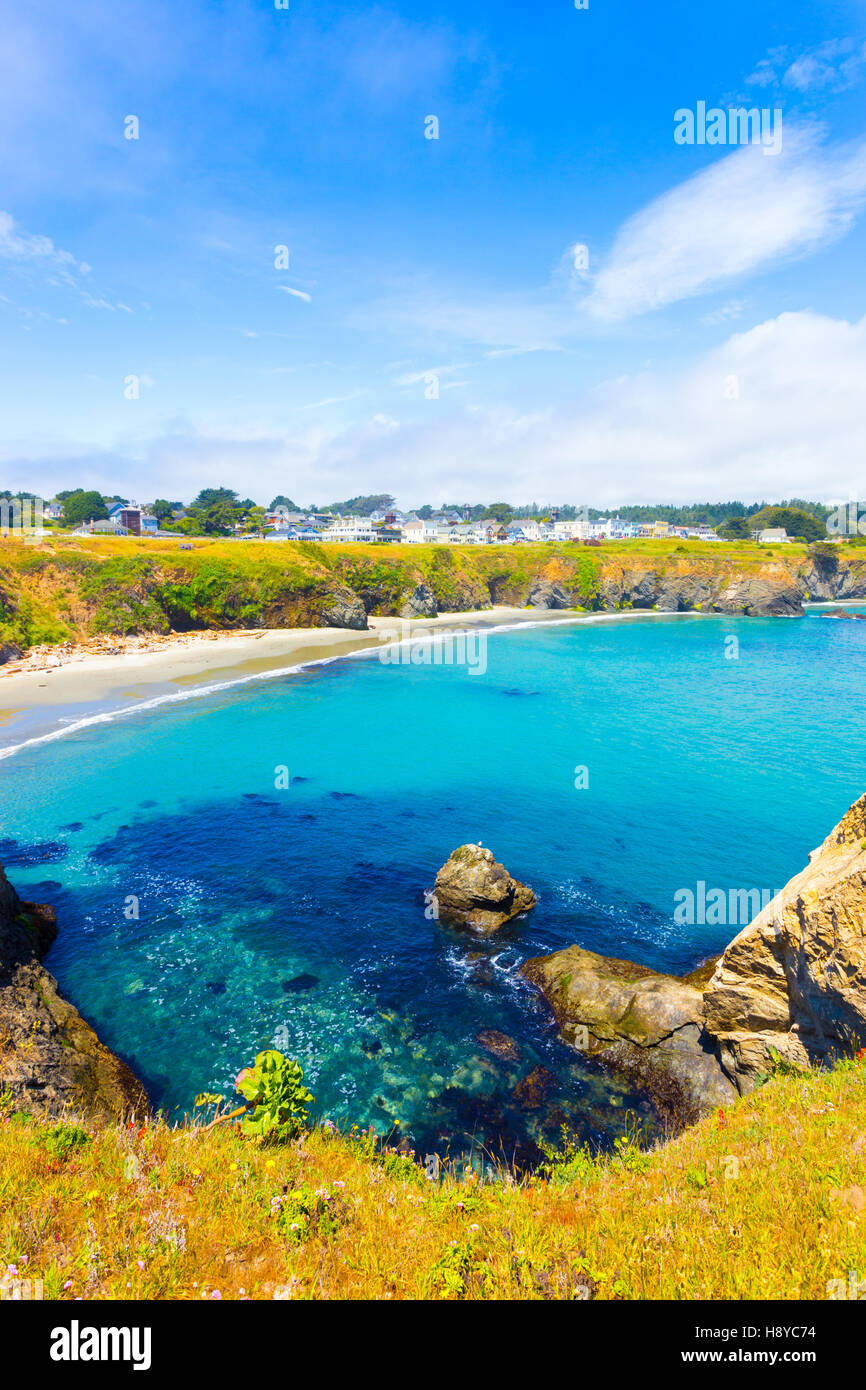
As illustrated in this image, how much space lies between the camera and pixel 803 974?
13.6 metres

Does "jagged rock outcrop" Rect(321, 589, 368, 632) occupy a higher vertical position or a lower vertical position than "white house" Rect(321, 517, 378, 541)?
lower

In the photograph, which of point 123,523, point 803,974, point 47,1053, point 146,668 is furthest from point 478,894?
point 123,523

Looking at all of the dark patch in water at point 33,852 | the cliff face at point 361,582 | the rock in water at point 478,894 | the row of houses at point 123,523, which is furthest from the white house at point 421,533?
the rock in water at point 478,894

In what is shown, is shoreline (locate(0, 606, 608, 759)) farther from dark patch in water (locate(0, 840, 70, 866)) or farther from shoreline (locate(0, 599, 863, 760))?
dark patch in water (locate(0, 840, 70, 866))

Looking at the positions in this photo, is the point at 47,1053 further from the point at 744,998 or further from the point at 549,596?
the point at 549,596

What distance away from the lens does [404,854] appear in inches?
1153

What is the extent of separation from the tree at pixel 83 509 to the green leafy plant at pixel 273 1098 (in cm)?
16742

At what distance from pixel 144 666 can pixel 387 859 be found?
158 ft

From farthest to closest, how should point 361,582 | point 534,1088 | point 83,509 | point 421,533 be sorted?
point 421,533
point 83,509
point 361,582
point 534,1088

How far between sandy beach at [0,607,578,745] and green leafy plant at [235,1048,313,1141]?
39733 millimetres

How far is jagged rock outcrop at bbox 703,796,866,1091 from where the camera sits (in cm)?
1200

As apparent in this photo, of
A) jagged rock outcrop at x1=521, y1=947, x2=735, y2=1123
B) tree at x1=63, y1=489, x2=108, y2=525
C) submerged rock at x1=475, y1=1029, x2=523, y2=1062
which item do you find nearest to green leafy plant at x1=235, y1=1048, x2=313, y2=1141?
submerged rock at x1=475, y1=1029, x2=523, y2=1062
